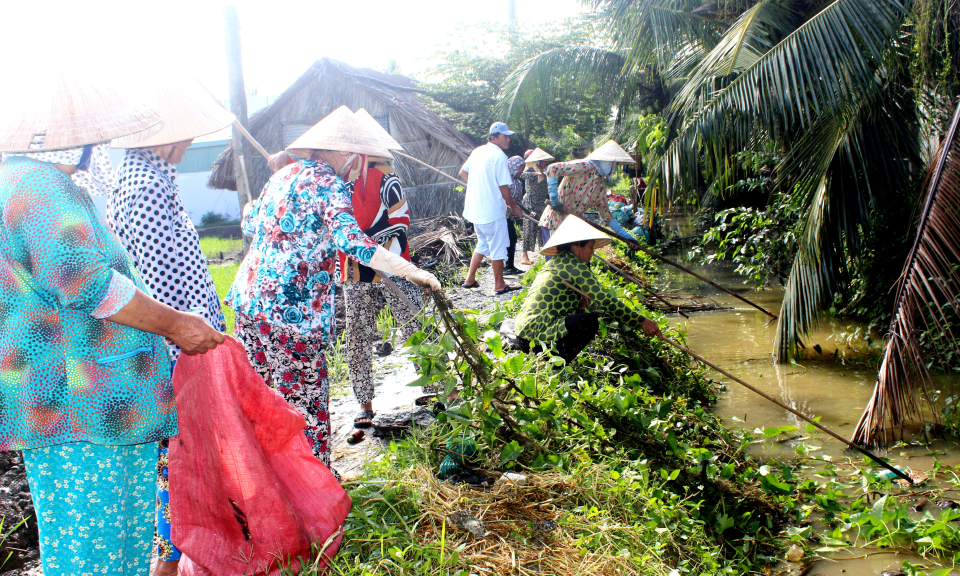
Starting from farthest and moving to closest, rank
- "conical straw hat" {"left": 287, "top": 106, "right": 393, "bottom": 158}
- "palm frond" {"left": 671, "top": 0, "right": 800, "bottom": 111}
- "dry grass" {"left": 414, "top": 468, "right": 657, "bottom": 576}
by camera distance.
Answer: "palm frond" {"left": 671, "top": 0, "right": 800, "bottom": 111} → "conical straw hat" {"left": 287, "top": 106, "right": 393, "bottom": 158} → "dry grass" {"left": 414, "top": 468, "right": 657, "bottom": 576}

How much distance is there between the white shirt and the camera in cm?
714

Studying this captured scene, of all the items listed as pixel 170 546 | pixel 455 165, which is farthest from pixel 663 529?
pixel 455 165

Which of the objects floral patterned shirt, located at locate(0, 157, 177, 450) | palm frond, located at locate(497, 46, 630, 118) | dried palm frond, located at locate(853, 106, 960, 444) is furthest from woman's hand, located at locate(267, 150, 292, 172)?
palm frond, located at locate(497, 46, 630, 118)

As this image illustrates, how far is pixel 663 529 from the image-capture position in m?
2.52

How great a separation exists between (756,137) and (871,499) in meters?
3.53

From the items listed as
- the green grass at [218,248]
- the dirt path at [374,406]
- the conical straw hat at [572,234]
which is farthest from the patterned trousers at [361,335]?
the green grass at [218,248]

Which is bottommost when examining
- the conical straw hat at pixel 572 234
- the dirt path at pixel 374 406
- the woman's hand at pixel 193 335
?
the dirt path at pixel 374 406

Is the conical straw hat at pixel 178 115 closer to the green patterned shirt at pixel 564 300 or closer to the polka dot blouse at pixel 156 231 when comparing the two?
the polka dot blouse at pixel 156 231

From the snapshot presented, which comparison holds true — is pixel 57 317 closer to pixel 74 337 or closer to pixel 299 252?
pixel 74 337

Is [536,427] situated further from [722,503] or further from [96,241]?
[96,241]

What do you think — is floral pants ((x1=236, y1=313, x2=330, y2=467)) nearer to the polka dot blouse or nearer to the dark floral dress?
the dark floral dress

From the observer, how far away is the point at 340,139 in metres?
3.09

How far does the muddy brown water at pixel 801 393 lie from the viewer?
2.89 metres

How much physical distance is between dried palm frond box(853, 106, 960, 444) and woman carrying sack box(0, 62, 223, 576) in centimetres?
305
